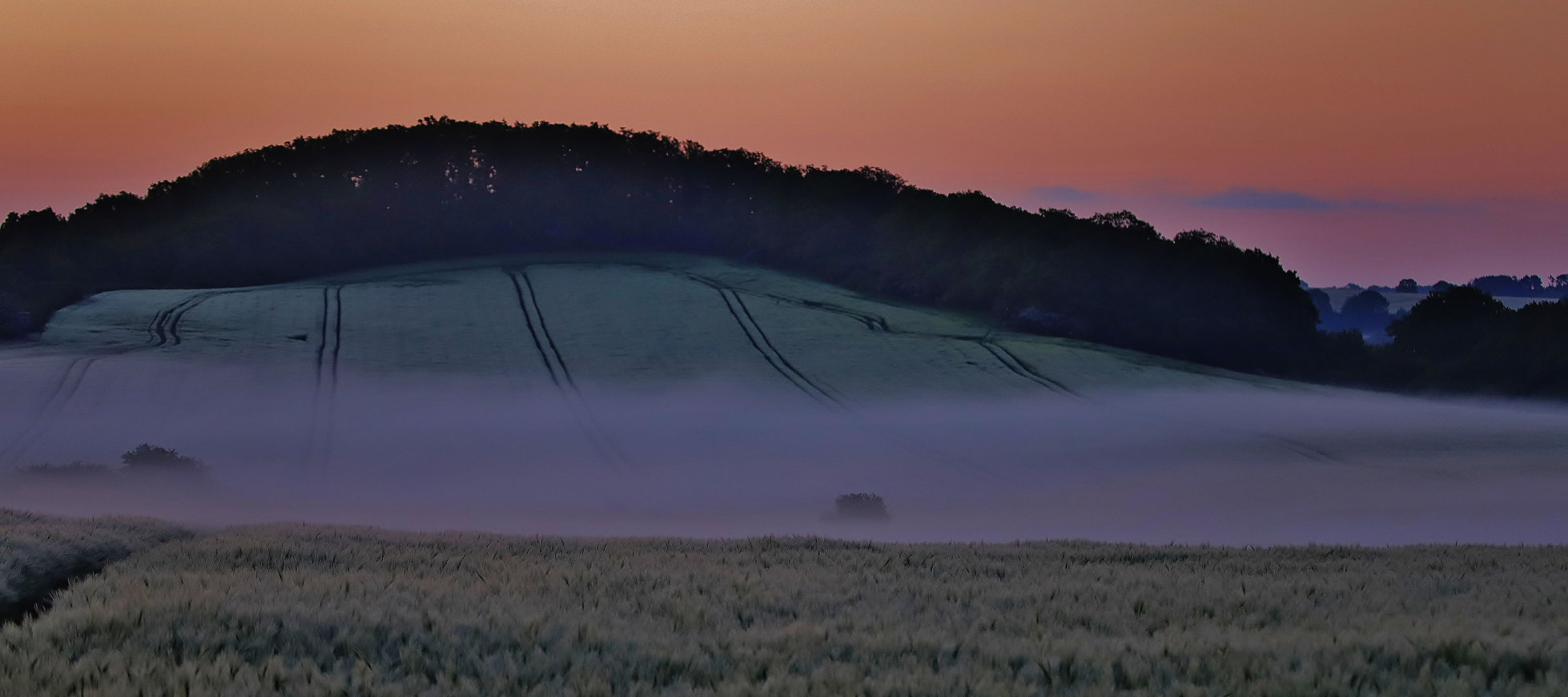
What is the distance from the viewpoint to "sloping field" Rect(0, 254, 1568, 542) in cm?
3294

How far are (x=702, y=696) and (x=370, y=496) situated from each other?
30386mm

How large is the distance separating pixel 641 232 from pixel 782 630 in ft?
270

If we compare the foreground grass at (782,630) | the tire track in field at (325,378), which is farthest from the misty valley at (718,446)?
the tire track in field at (325,378)

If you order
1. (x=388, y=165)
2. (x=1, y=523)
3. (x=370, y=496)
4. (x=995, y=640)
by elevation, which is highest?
(x=388, y=165)

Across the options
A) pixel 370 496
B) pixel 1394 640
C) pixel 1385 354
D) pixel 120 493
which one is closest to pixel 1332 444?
pixel 1385 354

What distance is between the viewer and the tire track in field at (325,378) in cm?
3925

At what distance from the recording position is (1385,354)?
206 feet

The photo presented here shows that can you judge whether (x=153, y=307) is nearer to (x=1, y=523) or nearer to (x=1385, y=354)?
(x=1, y=523)

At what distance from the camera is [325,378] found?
49.1 meters

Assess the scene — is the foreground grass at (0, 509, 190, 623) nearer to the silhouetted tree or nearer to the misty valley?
the misty valley

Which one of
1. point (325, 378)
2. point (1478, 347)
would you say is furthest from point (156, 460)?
point (1478, 347)

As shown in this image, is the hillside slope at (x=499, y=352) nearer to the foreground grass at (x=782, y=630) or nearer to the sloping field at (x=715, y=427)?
the sloping field at (x=715, y=427)

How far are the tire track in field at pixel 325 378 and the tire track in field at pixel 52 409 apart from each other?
8.14 m

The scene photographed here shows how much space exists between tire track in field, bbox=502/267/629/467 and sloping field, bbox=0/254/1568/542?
0.19m
